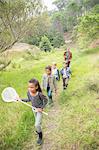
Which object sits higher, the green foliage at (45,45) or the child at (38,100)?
the green foliage at (45,45)

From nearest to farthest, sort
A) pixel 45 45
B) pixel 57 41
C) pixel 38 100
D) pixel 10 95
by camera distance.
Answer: pixel 38 100 < pixel 10 95 < pixel 45 45 < pixel 57 41

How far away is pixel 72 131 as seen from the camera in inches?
252

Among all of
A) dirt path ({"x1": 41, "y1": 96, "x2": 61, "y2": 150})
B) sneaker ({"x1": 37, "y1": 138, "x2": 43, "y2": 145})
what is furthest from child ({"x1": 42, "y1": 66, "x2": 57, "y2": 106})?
sneaker ({"x1": 37, "y1": 138, "x2": 43, "y2": 145})

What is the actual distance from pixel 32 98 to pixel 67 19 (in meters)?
50.3

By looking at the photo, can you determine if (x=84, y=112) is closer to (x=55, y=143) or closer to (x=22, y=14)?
(x=55, y=143)

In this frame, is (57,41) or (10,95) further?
(57,41)

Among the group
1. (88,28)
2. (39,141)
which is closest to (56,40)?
(88,28)

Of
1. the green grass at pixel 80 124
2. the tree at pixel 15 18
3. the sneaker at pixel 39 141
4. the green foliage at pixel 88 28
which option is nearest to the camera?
the green grass at pixel 80 124

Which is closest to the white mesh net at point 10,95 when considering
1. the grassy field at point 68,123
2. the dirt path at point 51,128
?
the grassy field at point 68,123

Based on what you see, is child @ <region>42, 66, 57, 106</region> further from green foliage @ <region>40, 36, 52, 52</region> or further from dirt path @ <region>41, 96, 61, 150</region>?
green foliage @ <region>40, 36, 52, 52</region>

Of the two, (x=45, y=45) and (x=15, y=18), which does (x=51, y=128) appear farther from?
(x=45, y=45)

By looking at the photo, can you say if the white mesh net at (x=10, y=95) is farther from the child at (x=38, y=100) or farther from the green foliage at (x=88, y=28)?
the green foliage at (x=88, y=28)

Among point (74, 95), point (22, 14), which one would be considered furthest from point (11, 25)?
point (74, 95)

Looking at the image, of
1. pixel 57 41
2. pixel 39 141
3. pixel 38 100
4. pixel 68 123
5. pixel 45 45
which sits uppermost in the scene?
pixel 57 41
